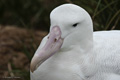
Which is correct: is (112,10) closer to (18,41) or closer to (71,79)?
(71,79)

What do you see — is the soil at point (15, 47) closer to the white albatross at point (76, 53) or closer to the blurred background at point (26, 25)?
the blurred background at point (26, 25)

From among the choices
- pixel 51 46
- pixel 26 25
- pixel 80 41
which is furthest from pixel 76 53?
pixel 26 25

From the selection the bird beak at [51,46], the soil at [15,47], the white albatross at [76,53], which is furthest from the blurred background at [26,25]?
the bird beak at [51,46]

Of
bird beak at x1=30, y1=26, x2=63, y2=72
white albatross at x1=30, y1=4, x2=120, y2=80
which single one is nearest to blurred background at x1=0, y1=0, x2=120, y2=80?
white albatross at x1=30, y1=4, x2=120, y2=80

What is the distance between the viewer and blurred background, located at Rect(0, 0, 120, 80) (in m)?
3.75

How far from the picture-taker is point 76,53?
2795 mm

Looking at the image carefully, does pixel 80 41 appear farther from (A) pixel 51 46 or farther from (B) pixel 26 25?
(B) pixel 26 25

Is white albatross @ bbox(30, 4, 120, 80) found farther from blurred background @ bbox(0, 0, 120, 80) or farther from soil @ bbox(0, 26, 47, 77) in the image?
soil @ bbox(0, 26, 47, 77)

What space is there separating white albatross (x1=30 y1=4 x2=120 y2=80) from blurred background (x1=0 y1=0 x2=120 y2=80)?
760mm

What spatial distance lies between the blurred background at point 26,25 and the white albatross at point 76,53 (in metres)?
0.76

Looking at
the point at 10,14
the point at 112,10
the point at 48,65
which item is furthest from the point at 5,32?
the point at 48,65

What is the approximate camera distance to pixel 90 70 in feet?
9.25

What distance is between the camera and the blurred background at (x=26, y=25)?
3.75 meters

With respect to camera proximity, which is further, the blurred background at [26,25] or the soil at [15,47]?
the soil at [15,47]
